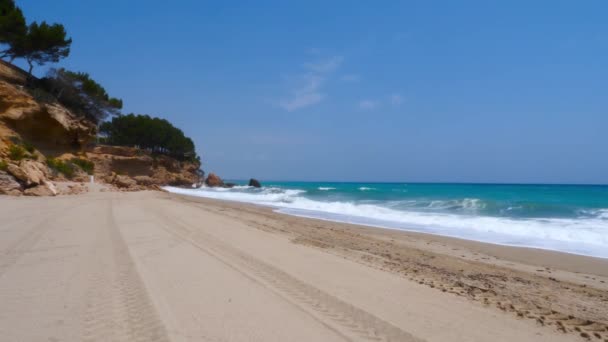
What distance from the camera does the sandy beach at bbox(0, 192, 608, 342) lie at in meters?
3.24

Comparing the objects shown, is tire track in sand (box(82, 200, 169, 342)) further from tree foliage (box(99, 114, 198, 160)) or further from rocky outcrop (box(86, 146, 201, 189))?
tree foliage (box(99, 114, 198, 160))

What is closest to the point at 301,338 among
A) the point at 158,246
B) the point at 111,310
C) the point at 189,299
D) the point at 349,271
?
the point at 189,299

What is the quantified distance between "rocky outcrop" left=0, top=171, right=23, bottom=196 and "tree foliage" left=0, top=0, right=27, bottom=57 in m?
16.5

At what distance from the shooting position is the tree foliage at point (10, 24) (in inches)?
952

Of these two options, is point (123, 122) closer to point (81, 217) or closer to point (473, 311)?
point (81, 217)

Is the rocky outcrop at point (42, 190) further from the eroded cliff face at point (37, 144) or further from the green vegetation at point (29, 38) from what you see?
the green vegetation at point (29, 38)

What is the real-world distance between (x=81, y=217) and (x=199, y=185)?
49.9m

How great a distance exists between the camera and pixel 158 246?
Result: 6621 mm

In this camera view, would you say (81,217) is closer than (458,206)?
Yes

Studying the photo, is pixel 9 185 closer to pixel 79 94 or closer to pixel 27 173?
pixel 27 173

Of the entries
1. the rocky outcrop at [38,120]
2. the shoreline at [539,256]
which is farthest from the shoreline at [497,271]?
the rocky outcrop at [38,120]

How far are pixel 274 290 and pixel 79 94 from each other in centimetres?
3411

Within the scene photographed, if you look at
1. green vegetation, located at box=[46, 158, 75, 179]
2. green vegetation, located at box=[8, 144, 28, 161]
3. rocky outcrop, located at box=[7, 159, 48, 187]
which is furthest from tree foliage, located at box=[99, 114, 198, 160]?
rocky outcrop, located at box=[7, 159, 48, 187]

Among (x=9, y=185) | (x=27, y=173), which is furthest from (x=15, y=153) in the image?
(x=9, y=185)
